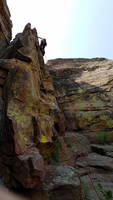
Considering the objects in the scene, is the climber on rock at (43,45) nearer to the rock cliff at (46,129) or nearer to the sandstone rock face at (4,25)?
the rock cliff at (46,129)

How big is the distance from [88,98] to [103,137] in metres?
4.05

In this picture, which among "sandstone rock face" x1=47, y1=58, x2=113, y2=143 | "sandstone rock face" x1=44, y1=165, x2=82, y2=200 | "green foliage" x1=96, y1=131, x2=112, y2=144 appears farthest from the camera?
"sandstone rock face" x1=47, y1=58, x2=113, y2=143

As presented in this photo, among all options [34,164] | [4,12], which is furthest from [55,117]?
[4,12]

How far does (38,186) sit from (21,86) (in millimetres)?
4328

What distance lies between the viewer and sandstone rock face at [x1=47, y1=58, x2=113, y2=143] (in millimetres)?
12367

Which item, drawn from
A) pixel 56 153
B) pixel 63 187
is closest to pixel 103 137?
pixel 56 153

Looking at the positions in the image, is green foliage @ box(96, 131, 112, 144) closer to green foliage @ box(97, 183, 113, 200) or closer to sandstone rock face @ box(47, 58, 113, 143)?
sandstone rock face @ box(47, 58, 113, 143)

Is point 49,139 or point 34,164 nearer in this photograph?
point 34,164

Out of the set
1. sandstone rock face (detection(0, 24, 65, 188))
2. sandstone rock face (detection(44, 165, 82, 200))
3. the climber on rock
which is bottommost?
sandstone rock face (detection(44, 165, 82, 200))

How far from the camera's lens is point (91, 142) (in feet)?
37.2

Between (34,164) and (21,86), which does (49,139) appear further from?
(21,86)

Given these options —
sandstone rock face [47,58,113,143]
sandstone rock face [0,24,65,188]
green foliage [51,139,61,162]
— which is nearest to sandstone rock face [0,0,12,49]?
sandstone rock face [0,24,65,188]

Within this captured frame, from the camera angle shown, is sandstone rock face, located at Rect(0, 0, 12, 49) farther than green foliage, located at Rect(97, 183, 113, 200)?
Yes

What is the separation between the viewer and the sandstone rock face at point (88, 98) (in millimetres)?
12367
